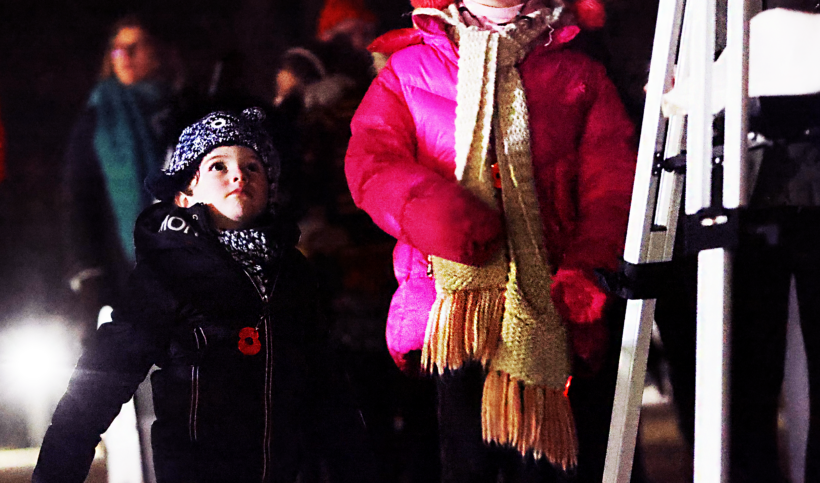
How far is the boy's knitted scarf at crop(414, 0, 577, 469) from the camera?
0.97 meters

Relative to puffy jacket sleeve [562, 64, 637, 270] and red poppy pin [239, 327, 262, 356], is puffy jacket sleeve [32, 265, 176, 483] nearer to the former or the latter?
red poppy pin [239, 327, 262, 356]

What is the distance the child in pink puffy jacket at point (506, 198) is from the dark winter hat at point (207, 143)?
15 centimetres

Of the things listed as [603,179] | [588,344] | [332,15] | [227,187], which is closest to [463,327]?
[588,344]

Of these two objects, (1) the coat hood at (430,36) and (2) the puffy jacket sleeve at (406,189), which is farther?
(1) the coat hood at (430,36)

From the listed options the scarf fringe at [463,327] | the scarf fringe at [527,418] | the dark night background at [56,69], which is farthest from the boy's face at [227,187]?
the scarf fringe at [527,418]

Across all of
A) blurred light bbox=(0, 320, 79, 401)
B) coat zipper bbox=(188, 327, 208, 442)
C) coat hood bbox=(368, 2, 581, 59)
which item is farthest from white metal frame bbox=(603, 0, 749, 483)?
blurred light bbox=(0, 320, 79, 401)

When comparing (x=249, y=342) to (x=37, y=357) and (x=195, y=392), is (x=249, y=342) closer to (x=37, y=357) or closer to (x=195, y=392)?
(x=195, y=392)

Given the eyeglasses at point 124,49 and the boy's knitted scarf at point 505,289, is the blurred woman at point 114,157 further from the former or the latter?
the boy's knitted scarf at point 505,289

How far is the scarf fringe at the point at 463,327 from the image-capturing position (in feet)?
3.17

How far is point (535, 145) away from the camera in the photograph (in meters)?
1.00

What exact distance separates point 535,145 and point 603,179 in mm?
110

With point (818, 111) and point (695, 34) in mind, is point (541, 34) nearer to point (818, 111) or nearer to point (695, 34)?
point (695, 34)

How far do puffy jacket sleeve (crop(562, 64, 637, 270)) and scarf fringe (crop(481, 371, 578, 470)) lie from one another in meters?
0.19

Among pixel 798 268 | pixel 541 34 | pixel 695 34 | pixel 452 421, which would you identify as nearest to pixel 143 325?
pixel 452 421
